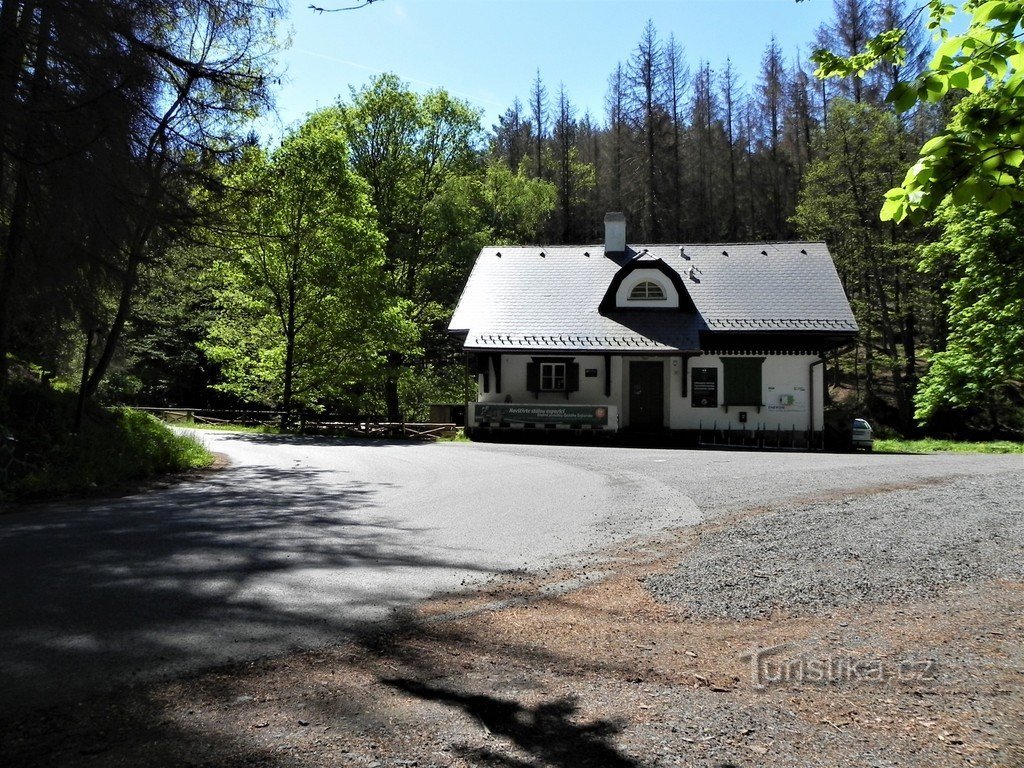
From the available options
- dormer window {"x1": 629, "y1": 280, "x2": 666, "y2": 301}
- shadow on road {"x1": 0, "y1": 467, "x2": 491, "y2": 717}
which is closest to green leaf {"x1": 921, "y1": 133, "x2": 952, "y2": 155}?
shadow on road {"x1": 0, "y1": 467, "x2": 491, "y2": 717}

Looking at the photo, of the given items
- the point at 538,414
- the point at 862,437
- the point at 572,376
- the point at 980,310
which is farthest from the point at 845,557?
the point at 980,310

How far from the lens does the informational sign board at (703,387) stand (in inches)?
965

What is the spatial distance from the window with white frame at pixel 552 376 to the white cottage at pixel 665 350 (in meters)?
0.03

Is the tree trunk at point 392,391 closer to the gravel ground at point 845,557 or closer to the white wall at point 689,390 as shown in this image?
the white wall at point 689,390

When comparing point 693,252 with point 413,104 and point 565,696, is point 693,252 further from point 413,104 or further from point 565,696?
point 565,696

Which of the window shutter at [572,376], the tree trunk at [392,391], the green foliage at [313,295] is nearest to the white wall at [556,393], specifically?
the window shutter at [572,376]

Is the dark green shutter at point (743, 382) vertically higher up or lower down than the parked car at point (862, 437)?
higher up

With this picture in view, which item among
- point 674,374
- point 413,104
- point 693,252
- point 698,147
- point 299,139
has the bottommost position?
point 674,374

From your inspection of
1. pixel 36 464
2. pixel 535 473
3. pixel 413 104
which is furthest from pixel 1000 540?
pixel 413 104

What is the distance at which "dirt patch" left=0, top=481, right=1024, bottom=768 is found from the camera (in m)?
3.10

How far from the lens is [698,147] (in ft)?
190

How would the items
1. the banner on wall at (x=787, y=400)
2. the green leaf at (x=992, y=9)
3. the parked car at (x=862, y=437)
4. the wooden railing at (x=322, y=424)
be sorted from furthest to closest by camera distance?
the wooden railing at (x=322, y=424) → the banner on wall at (x=787, y=400) → the parked car at (x=862, y=437) → the green leaf at (x=992, y=9)

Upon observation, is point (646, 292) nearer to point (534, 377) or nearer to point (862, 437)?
point (534, 377)

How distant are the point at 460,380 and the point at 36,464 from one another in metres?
28.6
